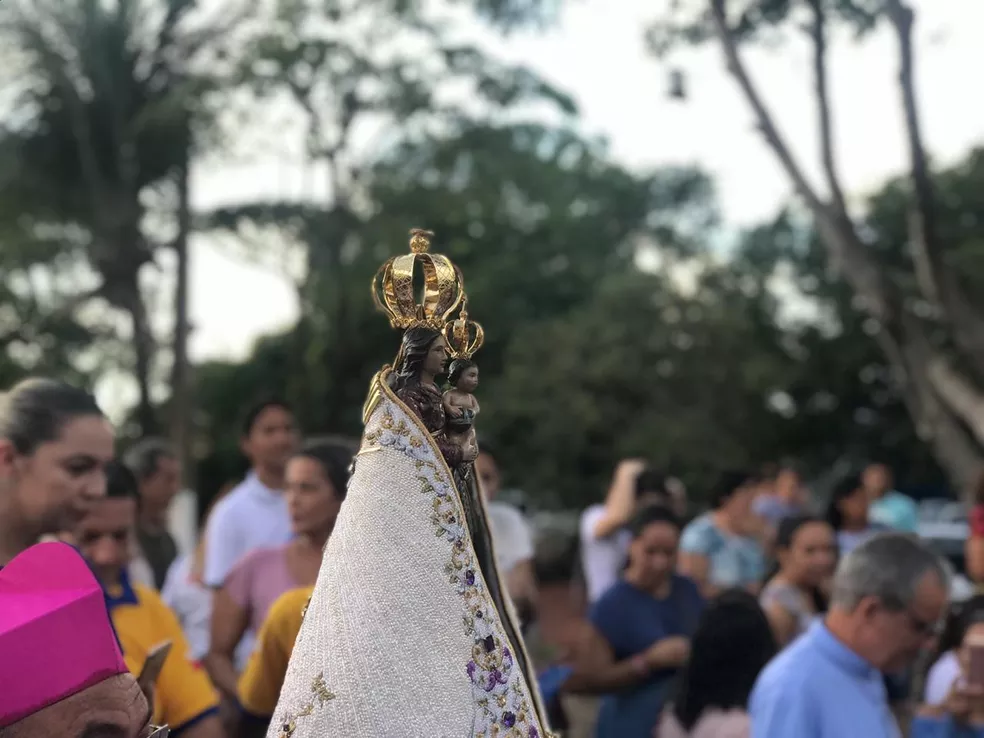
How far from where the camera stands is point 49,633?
1712mm

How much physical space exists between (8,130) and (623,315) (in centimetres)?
1179

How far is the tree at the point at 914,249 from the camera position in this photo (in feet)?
38.1

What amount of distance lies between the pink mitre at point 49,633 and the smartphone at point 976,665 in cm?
307

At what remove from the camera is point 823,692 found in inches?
140

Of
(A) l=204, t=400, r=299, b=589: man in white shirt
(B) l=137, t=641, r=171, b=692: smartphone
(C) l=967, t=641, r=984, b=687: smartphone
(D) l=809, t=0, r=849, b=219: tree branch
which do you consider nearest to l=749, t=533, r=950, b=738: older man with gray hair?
(C) l=967, t=641, r=984, b=687: smartphone

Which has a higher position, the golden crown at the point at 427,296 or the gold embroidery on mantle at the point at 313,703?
the golden crown at the point at 427,296

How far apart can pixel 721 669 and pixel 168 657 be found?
1892mm

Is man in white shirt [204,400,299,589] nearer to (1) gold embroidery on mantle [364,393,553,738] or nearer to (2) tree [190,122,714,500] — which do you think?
(1) gold embroidery on mantle [364,393,553,738]

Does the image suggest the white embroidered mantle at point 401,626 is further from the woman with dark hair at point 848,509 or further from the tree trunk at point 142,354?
the tree trunk at point 142,354

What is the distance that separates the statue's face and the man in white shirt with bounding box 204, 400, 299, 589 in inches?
120

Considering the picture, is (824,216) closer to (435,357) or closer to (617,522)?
(617,522)

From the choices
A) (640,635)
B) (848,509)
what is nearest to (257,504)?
(640,635)

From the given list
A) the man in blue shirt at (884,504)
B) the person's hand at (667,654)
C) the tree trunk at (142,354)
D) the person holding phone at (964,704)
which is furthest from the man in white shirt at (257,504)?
the tree trunk at (142,354)

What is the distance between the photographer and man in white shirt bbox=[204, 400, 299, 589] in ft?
17.1
